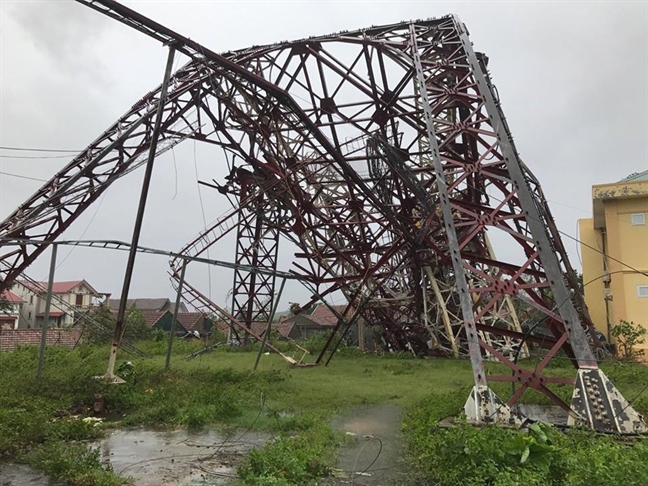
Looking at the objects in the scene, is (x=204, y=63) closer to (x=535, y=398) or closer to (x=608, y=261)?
(x=535, y=398)

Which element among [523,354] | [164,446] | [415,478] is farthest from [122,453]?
[523,354]

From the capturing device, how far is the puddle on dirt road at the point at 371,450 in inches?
221

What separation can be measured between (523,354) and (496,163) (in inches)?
468

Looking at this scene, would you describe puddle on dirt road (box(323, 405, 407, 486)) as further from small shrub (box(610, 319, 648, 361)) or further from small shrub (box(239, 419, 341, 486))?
small shrub (box(610, 319, 648, 361))

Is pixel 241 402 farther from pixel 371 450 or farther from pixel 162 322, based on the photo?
pixel 162 322

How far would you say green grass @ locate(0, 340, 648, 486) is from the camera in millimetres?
5684

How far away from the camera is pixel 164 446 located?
278 inches

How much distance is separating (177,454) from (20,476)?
74.2 inches

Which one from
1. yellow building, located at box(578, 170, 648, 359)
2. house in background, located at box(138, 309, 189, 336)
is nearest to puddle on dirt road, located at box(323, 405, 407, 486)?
yellow building, located at box(578, 170, 648, 359)

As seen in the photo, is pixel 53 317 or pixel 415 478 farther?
pixel 53 317

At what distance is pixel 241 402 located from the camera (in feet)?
32.2

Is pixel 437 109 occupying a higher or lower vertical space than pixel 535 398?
higher

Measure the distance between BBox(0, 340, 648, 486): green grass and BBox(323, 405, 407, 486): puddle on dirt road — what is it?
0.28 metres

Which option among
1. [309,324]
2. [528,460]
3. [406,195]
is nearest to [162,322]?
[309,324]
